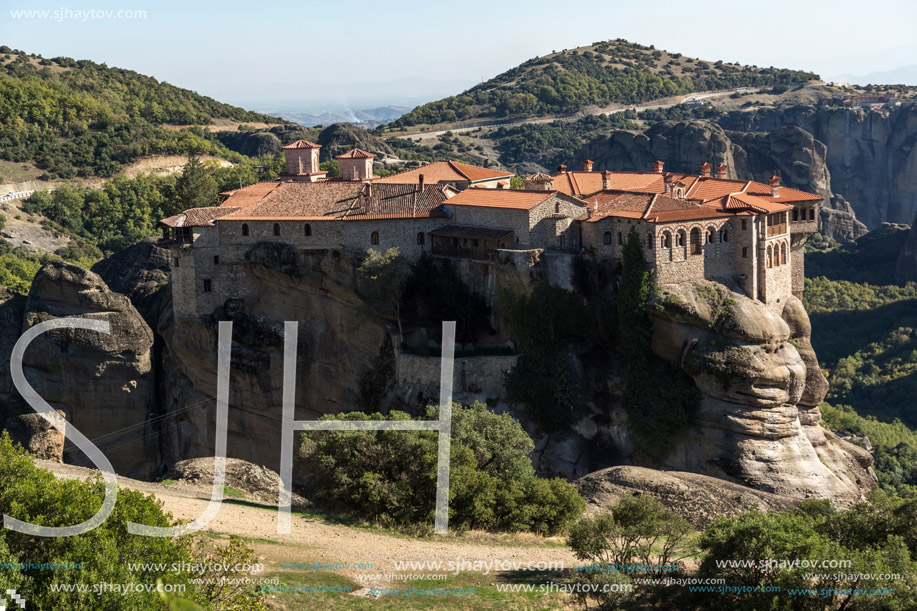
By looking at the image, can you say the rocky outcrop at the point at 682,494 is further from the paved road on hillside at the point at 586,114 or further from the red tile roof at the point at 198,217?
the paved road on hillside at the point at 586,114

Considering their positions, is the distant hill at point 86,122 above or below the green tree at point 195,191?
above

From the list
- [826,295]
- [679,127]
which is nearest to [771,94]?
[679,127]

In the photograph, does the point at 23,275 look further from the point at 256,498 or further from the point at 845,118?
the point at 845,118

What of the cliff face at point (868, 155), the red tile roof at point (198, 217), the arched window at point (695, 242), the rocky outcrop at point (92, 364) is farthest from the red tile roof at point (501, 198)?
the cliff face at point (868, 155)

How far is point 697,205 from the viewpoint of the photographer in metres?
41.7

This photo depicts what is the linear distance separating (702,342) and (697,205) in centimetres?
628

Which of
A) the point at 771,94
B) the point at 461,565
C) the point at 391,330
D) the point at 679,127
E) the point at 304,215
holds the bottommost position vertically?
the point at 461,565

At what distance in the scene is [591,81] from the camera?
16150 cm

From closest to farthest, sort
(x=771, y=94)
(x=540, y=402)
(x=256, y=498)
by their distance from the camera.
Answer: (x=256, y=498), (x=540, y=402), (x=771, y=94)

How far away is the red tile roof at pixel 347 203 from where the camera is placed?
4656 cm

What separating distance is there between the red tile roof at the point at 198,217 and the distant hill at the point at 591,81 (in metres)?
100

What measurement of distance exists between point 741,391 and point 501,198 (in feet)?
46.5

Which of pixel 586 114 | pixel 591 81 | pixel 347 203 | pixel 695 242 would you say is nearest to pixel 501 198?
pixel 347 203

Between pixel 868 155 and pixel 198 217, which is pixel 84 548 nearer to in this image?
pixel 198 217
